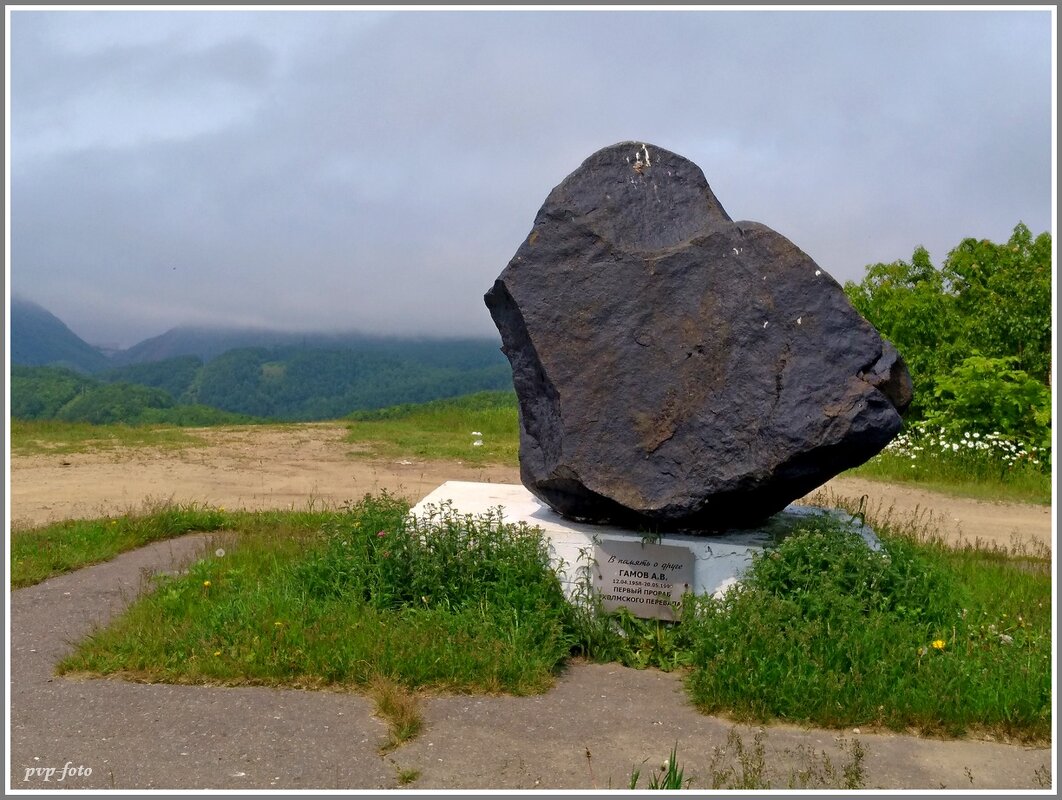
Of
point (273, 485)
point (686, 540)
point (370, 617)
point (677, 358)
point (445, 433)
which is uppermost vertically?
point (677, 358)

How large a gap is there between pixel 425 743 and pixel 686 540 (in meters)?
2.44

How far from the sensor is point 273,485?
12539 mm

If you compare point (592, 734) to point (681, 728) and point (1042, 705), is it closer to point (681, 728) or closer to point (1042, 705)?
point (681, 728)

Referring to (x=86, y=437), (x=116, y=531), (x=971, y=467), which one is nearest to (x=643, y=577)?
(x=116, y=531)

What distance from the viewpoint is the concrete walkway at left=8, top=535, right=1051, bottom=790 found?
435 centimetres

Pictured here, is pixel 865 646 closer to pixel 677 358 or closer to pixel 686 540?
pixel 686 540

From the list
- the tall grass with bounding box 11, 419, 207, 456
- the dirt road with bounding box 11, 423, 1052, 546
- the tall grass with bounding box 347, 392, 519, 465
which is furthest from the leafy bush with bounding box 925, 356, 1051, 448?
the tall grass with bounding box 11, 419, 207, 456

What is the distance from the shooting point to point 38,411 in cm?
4478

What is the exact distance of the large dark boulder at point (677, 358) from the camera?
6078 mm

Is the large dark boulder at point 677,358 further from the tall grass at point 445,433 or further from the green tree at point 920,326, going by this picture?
the green tree at point 920,326

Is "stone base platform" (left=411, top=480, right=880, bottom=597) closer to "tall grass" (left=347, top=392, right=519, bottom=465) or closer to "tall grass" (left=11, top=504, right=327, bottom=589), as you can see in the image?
"tall grass" (left=11, top=504, right=327, bottom=589)

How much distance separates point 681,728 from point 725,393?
2212mm

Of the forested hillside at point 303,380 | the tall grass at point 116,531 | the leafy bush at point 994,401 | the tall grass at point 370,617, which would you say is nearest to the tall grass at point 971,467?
the leafy bush at point 994,401

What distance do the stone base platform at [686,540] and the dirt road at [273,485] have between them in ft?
9.42
